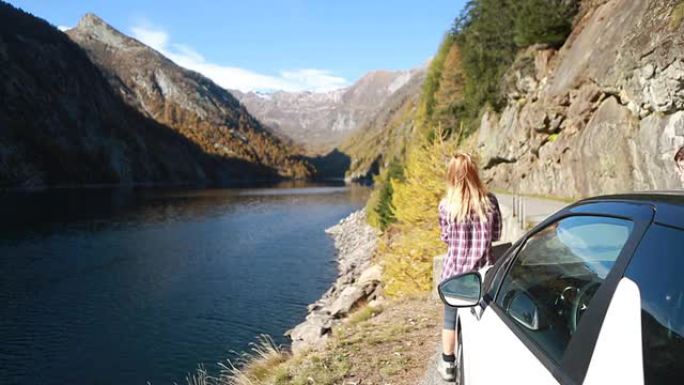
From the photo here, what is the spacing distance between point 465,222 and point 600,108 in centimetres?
1523

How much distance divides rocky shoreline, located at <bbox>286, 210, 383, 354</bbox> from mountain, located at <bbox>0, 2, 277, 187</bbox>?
73.9 metres

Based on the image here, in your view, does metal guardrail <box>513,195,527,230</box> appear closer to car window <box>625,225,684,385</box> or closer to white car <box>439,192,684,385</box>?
white car <box>439,192,684,385</box>

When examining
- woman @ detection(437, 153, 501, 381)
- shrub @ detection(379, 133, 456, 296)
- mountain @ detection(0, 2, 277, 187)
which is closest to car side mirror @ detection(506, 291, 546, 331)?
woman @ detection(437, 153, 501, 381)

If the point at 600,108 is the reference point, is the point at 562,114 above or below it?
above

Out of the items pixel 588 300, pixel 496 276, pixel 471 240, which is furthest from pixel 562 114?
pixel 588 300

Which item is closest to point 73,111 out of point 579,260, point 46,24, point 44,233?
point 46,24

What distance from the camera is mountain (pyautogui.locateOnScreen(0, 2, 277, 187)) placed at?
4010 inches

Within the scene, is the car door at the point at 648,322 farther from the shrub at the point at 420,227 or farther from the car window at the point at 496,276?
the shrub at the point at 420,227

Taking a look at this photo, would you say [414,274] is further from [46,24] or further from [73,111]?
[46,24]

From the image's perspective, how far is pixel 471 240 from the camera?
484cm

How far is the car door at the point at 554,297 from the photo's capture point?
1.84 metres

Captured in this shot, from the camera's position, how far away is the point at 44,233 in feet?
131

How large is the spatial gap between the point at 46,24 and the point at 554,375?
16814 cm

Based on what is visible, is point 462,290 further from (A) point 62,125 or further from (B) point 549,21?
(A) point 62,125
